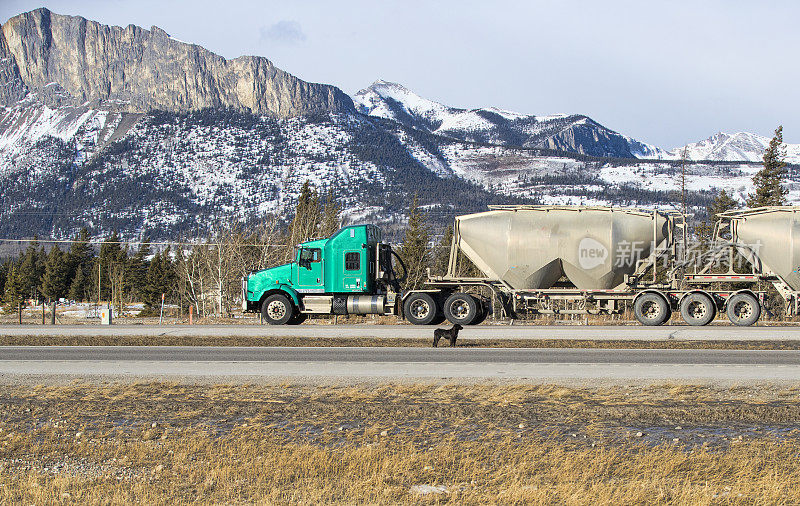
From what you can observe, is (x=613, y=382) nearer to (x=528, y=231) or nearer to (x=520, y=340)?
(x=520, y=340)

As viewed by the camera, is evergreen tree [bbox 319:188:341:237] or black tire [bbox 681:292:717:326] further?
evergreen tree [bbox 319:188:341:237]

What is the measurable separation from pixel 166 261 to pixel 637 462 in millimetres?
87439

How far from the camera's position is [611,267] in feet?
90.3

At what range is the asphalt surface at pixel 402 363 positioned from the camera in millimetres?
14992

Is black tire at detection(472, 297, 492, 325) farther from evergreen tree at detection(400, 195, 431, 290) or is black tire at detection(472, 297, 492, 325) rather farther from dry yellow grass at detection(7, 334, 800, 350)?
evergreen tree at detection(400, 195, 431, 290)

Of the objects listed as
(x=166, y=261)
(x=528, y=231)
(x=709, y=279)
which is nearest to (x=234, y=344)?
(x=528, y=231)

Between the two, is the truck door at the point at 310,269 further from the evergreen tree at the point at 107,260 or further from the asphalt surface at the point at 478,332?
the evergreen tree at the point at 107,260

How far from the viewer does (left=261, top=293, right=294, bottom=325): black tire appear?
1148 inches

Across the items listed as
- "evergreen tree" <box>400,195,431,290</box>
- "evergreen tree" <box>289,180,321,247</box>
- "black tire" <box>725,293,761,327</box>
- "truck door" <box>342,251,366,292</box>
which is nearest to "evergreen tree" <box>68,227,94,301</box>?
"evergreen tree" <box>289,180,321,247</box>

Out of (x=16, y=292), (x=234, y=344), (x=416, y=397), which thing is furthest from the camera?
(x=16, y=292)

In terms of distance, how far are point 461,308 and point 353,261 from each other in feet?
13.9

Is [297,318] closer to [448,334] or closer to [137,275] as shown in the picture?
[448,334]

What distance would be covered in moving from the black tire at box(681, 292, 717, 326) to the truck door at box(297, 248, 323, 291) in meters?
12.8

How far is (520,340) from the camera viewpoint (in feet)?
72.5
